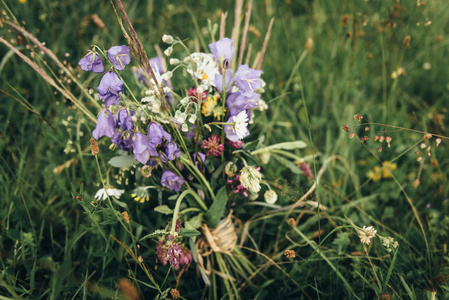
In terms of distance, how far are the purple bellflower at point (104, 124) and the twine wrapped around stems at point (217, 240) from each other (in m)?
0.47

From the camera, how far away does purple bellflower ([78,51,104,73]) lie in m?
0.90

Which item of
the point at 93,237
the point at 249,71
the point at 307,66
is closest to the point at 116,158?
the point at 93,237

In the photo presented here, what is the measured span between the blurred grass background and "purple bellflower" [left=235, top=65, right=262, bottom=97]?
0.22 m

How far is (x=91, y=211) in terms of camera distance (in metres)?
1.07

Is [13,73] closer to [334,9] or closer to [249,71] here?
[249,71]

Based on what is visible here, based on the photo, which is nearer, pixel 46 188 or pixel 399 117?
pixel 46 188

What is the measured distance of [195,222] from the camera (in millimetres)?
1109

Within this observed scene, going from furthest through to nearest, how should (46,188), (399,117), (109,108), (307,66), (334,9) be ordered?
(334,9) < (307,66) < (399,117) < (46,188) < (109,108)

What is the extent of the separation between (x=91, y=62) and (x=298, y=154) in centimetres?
108

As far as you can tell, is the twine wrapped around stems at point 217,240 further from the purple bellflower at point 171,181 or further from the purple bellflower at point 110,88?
the purple bellflower at point 110,88

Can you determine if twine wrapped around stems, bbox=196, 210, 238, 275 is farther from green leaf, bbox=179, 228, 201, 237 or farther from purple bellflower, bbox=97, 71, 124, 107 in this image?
purple bellflower, bbox=97, 71, 124, 107

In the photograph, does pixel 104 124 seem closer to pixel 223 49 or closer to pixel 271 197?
pixel 223 49

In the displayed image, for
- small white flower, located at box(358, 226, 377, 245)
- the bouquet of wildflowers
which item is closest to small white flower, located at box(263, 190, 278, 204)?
the bouquet of wildflowers

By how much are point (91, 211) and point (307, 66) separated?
1.60 meters
